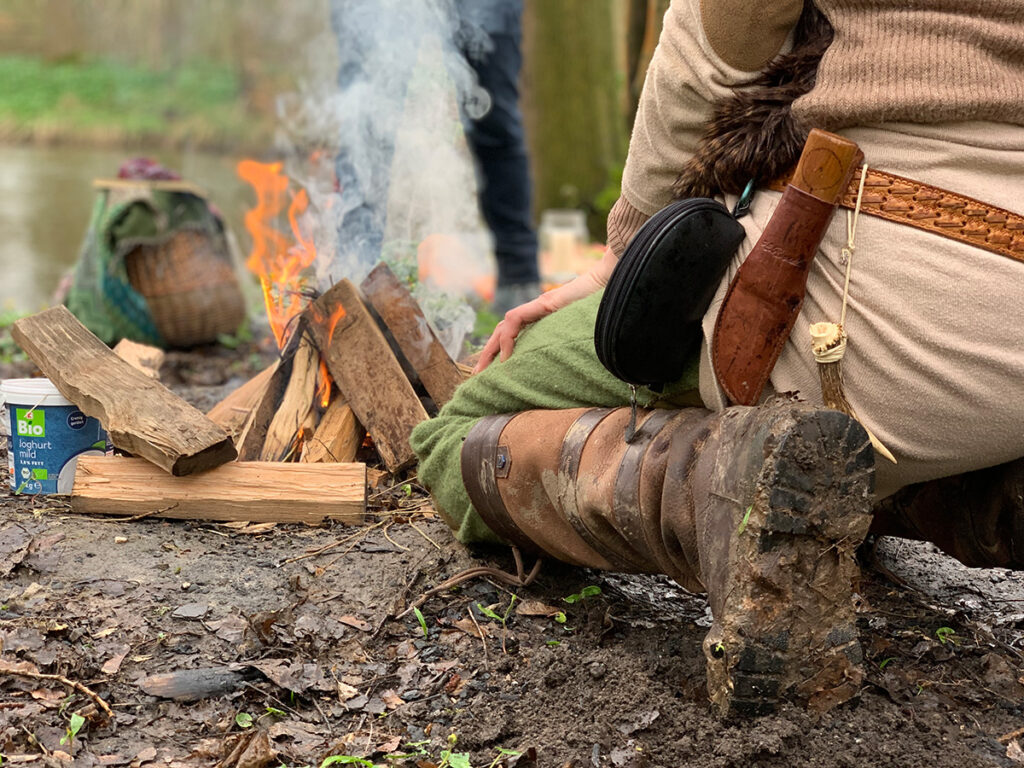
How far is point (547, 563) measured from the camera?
2.54 meters

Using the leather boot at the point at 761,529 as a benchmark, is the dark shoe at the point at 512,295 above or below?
below

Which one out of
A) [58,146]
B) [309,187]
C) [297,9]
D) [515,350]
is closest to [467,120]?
[309,187]

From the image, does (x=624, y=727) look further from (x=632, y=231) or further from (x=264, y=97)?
(x=264, y=97)

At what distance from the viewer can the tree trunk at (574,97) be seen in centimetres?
959

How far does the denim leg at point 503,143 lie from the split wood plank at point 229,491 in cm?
271

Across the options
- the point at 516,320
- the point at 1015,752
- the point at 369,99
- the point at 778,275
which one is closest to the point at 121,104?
the point at 369,99

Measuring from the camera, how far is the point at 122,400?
9.07 feet

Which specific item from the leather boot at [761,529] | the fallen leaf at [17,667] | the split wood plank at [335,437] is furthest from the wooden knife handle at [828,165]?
the split wood plank at [335,437]

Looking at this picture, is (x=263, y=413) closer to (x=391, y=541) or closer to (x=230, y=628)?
(x=391, y=541)

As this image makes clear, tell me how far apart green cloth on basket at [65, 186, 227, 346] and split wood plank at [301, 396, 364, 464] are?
2.37 meters

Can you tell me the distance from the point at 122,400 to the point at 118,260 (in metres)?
2.67

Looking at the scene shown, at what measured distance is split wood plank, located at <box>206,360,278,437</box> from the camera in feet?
11.0

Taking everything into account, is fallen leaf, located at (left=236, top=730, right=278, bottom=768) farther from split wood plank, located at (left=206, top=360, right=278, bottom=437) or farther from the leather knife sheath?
split wood plank, located at (left=206, top=360, right=278, bottom=437)

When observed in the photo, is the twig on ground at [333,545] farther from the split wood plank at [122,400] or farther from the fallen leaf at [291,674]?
the fallen leaf at [291,674]
